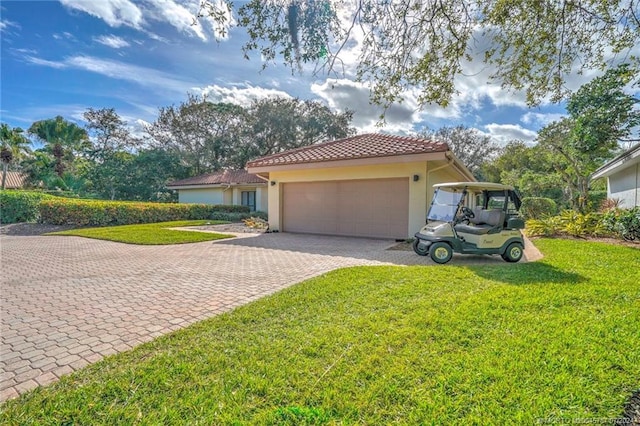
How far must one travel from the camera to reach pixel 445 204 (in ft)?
24.4

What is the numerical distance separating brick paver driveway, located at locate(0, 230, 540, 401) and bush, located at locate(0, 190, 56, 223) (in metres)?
6.43

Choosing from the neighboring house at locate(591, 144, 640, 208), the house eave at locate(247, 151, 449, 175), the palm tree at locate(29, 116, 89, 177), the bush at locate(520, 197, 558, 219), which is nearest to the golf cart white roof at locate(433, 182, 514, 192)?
the house eave at locate(247, 151, 449, 175)

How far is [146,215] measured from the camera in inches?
664

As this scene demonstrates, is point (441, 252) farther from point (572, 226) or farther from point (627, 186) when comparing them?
point (627, 186)

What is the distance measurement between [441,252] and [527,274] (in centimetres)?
172

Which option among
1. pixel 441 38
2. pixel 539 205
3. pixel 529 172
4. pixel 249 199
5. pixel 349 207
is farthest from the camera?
pixel 249 199

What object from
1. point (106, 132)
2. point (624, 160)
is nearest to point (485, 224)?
point (624, 160)

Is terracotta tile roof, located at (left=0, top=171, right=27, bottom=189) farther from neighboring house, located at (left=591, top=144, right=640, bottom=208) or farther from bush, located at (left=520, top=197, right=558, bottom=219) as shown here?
neighboring house, located at (left=591, top=144, right=640, bottom=208)

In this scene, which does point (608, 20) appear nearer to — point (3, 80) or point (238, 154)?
point (3, 80)

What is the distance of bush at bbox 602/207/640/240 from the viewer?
9.39 meters

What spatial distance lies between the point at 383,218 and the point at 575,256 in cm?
573

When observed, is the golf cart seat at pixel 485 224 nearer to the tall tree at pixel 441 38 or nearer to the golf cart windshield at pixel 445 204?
the golf cart windshield at pixel 445 204

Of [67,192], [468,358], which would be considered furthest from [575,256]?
[67,192]

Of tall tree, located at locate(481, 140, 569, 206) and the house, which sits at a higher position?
tall tree, located at locate(481, 140, 569, 206)
